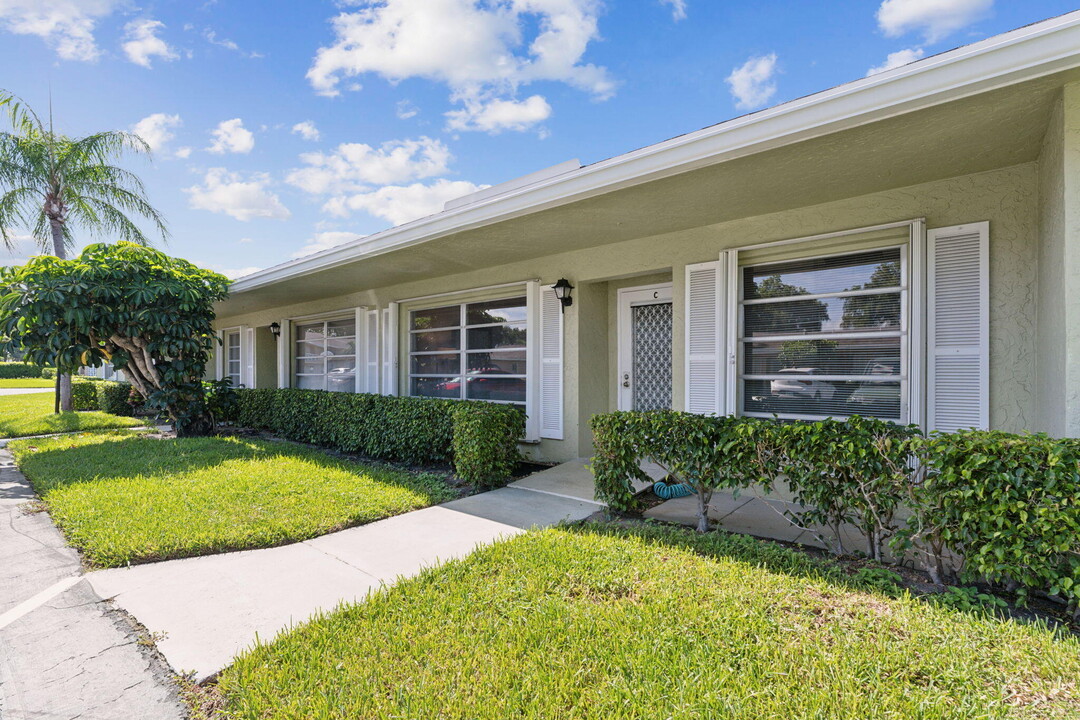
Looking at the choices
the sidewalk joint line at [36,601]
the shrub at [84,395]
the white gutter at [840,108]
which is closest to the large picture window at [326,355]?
the white gutter at [840,108]

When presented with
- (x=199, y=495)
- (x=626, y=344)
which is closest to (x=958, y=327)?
(x=626, y=344)

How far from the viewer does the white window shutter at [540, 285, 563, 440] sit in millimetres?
6523

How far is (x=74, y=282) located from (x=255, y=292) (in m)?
2.83

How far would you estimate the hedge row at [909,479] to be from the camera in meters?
2.43

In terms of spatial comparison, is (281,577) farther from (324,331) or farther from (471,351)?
(324,331)

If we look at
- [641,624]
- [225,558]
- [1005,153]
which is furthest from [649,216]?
[225,558]

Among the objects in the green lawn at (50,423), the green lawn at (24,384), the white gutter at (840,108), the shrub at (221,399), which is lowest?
the green lawn at (24,384)

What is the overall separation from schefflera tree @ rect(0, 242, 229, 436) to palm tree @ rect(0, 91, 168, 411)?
14.7ft

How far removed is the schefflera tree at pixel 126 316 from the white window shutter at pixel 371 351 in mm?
2387

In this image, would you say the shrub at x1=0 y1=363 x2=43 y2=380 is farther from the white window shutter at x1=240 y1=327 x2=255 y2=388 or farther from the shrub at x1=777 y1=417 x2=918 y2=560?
the shrub at x1=777 y1=417 x2=918 y2=560

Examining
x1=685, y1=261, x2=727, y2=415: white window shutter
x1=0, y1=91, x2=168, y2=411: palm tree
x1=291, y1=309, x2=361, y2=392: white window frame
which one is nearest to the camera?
x1=685, y1=261, x2=727, y2=415: white window shutter

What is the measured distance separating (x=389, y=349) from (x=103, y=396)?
9.53 m

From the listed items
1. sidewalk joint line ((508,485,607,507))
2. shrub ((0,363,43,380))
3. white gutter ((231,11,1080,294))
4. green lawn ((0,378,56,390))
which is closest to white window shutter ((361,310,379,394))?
sidewalk joint line ((508,485,607,507))

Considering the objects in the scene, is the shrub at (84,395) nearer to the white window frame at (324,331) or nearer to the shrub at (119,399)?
the shrub at (119,399)
